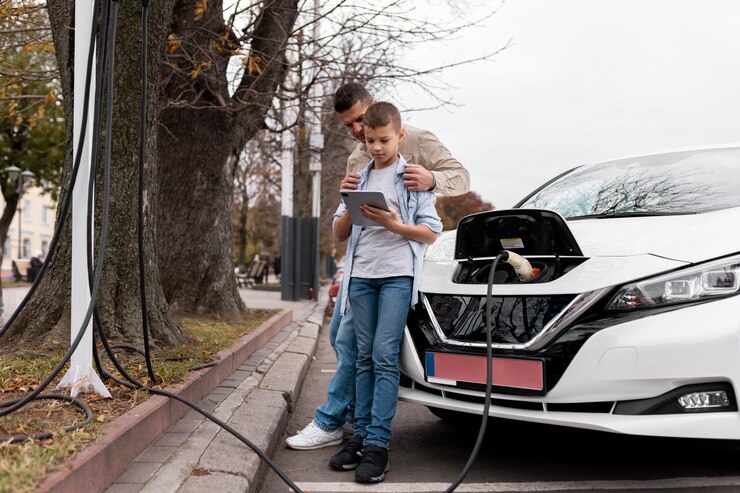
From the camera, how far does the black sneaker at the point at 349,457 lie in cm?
342

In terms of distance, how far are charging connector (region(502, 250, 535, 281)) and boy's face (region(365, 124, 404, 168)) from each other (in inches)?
30.2

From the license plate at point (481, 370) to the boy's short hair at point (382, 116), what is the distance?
3.80 ft

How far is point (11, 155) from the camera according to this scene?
2508cm

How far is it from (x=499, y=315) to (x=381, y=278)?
63cm

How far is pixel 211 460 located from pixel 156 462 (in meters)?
0.24

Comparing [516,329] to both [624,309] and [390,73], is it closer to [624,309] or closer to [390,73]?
[624,309]

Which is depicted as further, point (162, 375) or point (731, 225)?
point (162, 375)

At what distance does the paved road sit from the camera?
3.18 meters

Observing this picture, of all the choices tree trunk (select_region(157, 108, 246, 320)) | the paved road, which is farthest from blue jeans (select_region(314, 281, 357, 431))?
tree trunk (select_region(157, 108, 246, 320))

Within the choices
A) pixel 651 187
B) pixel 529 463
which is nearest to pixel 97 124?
pixel 529 463

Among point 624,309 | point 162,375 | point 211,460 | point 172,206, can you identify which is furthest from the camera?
point 172,206

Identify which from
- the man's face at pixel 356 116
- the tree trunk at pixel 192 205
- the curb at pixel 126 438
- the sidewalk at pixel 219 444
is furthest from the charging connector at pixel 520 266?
the tree trunk at pixel 192 205

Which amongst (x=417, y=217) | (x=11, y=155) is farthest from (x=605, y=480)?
(x=11, y=155)

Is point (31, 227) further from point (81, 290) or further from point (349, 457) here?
point (349, 457)
